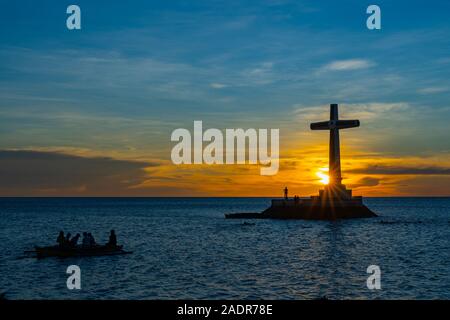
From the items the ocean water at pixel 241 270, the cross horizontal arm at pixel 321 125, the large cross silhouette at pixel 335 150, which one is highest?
the cross horizontal arm at pixel 321 125

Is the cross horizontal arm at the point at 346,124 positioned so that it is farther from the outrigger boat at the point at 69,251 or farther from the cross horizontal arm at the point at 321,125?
the outrigger boat at the point at 69,251

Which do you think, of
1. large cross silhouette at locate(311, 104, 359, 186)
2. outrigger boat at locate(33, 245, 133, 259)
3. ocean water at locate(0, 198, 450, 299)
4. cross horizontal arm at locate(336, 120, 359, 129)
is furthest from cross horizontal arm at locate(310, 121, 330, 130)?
outrigger boat at locate(33, 245, 133, 259)

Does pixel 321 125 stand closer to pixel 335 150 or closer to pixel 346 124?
pixel 346 124

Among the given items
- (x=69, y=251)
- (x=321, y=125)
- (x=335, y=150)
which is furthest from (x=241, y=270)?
(x=321, y=125)

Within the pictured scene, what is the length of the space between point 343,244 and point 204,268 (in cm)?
2608

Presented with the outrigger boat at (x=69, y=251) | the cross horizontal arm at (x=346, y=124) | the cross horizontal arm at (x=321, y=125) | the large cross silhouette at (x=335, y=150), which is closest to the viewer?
the outrigger boat at (x=69, y=251)

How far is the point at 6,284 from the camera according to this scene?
3647 cm

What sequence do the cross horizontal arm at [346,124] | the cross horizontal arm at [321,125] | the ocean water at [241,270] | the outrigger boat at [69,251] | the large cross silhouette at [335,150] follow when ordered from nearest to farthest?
the ocean water at [241,270]
the outrigger boat at [69,251]
the cross horizontal arm at [346,124]
the large cross silhouette at [335,150]
the cross horizontal arm at [321,125]

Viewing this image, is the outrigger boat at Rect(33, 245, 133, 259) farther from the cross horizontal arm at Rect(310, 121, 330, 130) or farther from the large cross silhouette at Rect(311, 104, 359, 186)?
the cross horizontal arm at Rect(310, 121, 330, 130)

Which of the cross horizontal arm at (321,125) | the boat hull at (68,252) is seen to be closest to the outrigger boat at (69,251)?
the boat hull at (68,252)
